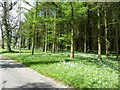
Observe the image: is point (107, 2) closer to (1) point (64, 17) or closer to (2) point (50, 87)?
(1) point (64, 17)

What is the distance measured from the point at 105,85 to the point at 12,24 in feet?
157

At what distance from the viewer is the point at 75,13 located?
89.9ft

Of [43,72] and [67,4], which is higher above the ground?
[67,4]

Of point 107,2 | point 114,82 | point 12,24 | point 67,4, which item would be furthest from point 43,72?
point 12,24

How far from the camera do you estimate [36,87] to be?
1309 cm

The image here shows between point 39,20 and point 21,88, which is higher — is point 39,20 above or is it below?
above

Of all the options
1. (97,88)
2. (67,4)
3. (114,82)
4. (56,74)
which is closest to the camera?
(97,88)

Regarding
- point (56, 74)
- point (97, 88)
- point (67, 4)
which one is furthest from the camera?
point (67, 4)

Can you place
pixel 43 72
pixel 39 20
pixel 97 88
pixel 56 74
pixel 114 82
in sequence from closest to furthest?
pixel 97 88 → pixel 114 82 → pixel 56 74 → pixel 43 72 → pixel 39 20

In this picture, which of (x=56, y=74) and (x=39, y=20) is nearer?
(x=56, y=74)

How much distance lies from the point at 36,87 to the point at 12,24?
1803 inches

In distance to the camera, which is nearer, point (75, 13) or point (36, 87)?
point (36, 87)

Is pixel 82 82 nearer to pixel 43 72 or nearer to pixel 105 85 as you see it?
pixel 105 85

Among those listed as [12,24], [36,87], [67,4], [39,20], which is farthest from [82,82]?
[12,24]
